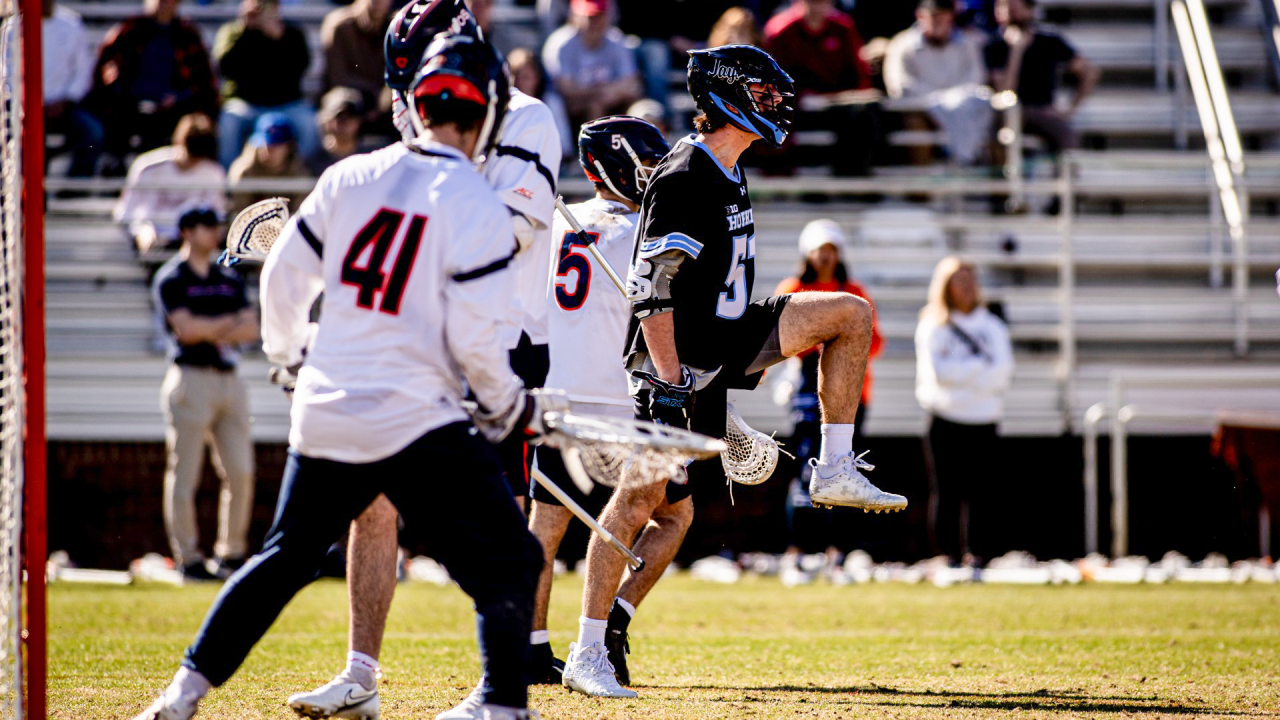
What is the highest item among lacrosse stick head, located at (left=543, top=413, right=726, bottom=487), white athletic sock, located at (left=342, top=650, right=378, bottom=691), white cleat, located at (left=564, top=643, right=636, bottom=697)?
lacrosse stick head, located at (left=543, top=413, right=726, bottom=487)

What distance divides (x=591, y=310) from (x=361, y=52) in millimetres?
8080

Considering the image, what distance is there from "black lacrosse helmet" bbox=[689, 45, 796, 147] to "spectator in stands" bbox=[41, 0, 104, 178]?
9408 mm

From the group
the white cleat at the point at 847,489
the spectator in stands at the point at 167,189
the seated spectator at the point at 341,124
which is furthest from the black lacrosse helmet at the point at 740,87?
the spectator in stands at the point at 167,189

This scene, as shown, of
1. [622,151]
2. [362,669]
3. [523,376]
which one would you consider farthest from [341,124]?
[362,669]

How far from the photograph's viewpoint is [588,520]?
5305 mm

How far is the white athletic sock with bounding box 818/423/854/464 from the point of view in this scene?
577cm

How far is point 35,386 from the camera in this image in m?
4.22

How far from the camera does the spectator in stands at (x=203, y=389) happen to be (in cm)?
1062

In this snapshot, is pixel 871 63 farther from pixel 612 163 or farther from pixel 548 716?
pixel 548 716

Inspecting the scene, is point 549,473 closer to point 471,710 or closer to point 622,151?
point 622,151

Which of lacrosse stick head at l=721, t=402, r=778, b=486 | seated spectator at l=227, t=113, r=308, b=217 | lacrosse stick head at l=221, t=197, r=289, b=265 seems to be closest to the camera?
lacrosse stick head at l=221, t=197, r=289, b=265

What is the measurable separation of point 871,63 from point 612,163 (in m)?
9.21

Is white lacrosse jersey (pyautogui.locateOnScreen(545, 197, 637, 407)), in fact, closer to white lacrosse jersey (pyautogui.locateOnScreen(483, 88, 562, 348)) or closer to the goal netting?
white lacrosse jersey (pyautogui.locateOnScreen(483, 88, 562, 348))

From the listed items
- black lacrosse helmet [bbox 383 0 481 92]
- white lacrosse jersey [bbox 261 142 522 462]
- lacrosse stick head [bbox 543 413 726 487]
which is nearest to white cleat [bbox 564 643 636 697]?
lacrosse stick head [bbox 543 413 726 487]
